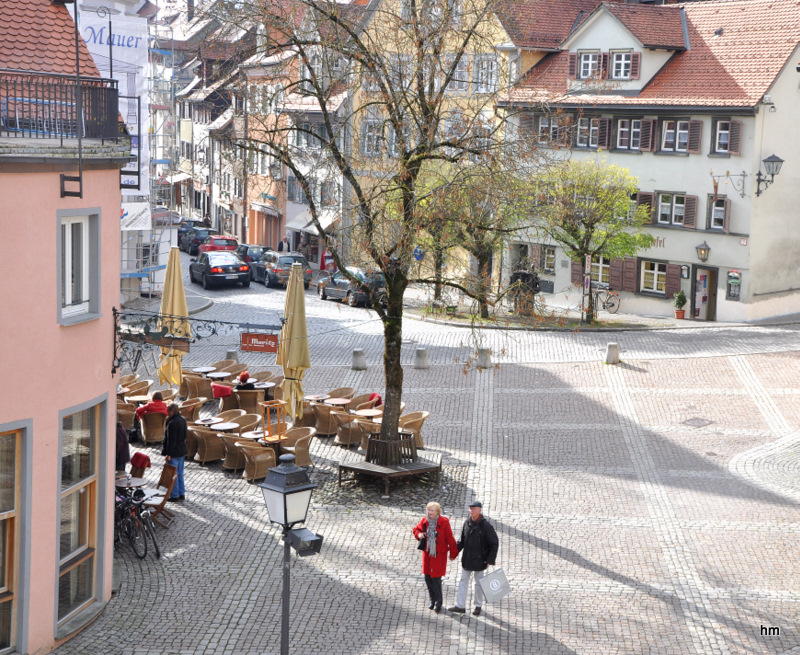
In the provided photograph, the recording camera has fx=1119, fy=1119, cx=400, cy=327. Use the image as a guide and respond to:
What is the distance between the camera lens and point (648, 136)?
40.6 m

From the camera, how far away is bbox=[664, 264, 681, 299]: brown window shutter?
1566 inches

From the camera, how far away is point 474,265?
46656mm

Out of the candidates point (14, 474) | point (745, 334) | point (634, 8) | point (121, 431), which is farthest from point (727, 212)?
point (14, 474)

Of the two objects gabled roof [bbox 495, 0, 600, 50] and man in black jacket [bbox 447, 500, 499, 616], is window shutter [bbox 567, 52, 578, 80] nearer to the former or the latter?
gabled roof [bbox 495, 0, 600, 50]

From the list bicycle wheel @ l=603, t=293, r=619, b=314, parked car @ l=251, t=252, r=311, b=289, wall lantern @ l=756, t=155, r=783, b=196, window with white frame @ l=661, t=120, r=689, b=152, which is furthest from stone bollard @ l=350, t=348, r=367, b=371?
parked car @ l=251, t=252, r=311, b=289

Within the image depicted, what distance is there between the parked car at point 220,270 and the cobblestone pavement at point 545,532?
2088 cm

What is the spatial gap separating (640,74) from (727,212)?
6638mm

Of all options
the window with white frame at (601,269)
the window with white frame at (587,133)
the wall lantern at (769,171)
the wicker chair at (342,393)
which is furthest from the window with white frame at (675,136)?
the wicker chair at (342,393)

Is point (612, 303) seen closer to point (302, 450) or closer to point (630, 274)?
point (630, 274)

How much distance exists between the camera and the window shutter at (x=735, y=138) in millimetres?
37469

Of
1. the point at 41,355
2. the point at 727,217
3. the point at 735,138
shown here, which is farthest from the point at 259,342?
the point at 735,138

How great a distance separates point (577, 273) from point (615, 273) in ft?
5.71

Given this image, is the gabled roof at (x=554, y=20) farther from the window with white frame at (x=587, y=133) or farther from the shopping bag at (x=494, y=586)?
the shopping bag at (x=494, y=586)

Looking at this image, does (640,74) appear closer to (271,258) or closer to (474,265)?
(474,265)
